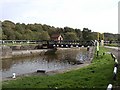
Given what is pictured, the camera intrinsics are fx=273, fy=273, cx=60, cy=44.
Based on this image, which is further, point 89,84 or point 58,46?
point 58,46

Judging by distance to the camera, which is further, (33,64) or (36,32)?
(36,32)

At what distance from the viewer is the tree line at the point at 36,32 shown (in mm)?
87444

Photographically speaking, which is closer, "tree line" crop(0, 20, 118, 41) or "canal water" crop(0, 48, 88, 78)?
"canal water" crop(0, 48, 88, 78)

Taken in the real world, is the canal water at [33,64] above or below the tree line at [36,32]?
below

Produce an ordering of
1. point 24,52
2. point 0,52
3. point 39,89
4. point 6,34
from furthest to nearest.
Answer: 1. point 6,34
2. point 24,52
3. point 0,52
4. point 39,89

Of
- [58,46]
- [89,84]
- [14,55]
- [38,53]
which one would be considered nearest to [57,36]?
[58,46]

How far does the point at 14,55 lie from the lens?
47.4m

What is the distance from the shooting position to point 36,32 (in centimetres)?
→ 10888

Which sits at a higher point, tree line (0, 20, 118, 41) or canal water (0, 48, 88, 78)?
tree line (0, 20, 118, 41)

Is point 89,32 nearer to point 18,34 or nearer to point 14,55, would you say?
point 18,34

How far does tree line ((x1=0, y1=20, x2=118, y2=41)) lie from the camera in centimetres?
8744

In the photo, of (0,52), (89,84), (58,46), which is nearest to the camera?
(89,84)

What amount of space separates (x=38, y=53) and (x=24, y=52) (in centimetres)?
528

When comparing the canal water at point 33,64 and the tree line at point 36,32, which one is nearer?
the canal water at point 33,64
